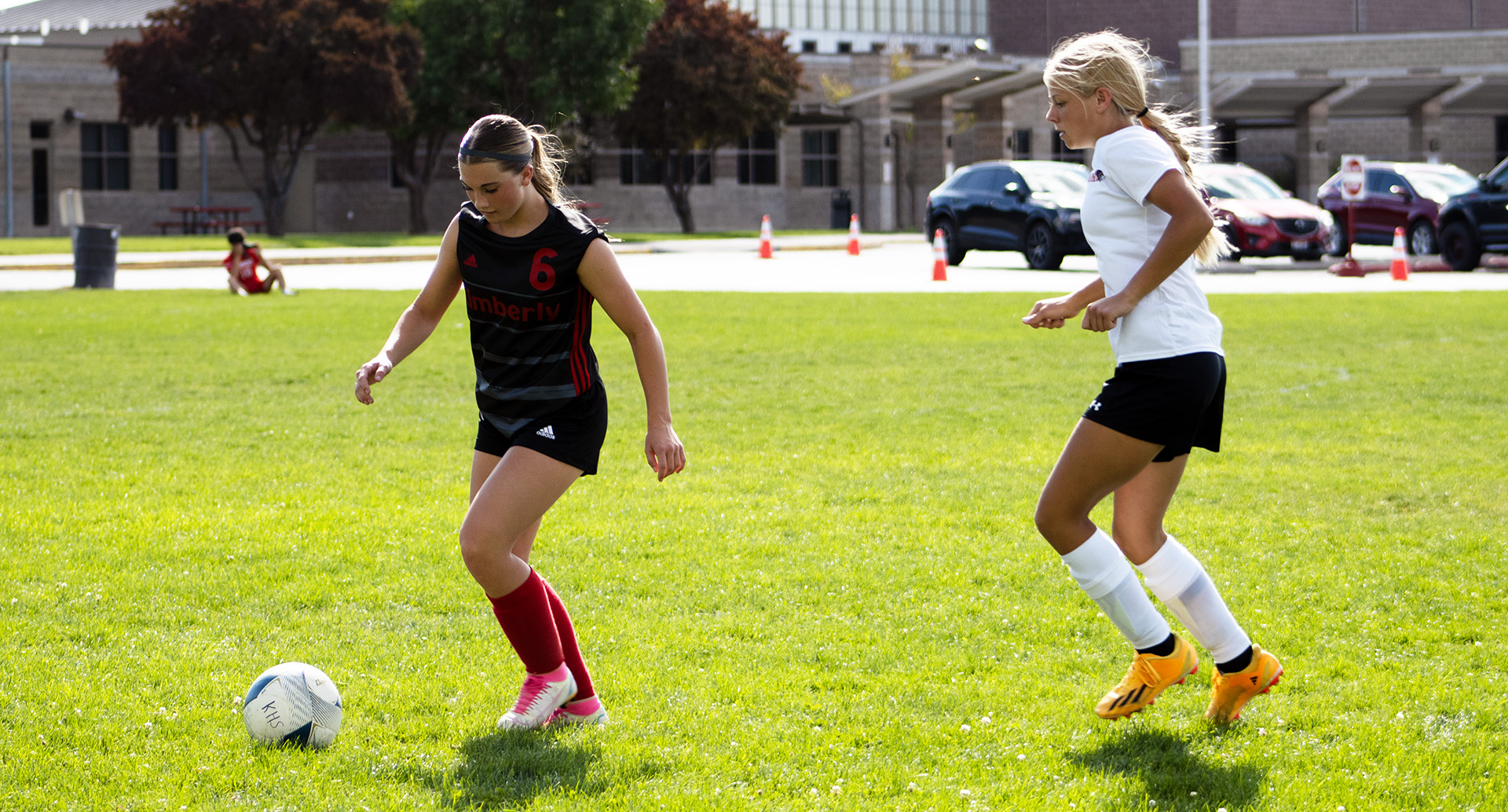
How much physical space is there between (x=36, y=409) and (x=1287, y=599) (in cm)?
878

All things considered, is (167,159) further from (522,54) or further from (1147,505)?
(1147,505)

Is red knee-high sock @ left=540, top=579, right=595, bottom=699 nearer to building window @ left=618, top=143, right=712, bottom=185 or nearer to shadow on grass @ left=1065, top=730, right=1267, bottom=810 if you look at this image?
shadow on grass @ left=1065, top=730, right=1267, bottom=810

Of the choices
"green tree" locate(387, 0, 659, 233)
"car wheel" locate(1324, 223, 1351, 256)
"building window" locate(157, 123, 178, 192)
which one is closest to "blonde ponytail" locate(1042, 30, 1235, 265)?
"car wheel" locate(1324, 223, 1351, 256)

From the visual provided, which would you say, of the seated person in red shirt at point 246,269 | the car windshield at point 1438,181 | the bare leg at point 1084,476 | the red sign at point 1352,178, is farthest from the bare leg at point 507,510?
the car windshield at point 1438,181

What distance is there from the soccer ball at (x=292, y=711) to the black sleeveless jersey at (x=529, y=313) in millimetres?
877

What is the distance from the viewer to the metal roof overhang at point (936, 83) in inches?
1868

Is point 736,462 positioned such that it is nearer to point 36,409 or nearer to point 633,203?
point 36,409

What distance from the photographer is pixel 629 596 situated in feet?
19.1

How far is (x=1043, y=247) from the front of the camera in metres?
26.0

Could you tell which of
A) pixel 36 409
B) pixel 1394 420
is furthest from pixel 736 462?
pixel 36 409

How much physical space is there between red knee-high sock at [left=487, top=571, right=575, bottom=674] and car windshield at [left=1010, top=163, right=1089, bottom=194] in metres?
23.1

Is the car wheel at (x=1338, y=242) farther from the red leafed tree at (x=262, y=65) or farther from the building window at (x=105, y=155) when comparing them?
the building window at (x=105, y=155)

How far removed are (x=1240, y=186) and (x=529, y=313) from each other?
2590cm

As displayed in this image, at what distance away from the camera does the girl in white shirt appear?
13.3 ft
